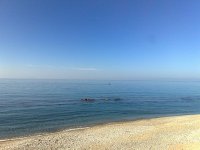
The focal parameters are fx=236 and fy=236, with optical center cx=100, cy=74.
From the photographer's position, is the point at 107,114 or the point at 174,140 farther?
the point at 107,114

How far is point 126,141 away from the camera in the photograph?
1078 inches

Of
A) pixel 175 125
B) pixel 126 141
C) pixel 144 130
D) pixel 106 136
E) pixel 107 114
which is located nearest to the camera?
pixel 126 141

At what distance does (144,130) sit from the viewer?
33.4m

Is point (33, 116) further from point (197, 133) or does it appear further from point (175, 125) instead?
point (197, 133)

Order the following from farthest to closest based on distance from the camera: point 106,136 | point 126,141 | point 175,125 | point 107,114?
point 107,114 < point 175,125 < point 106,136 < point 126,141

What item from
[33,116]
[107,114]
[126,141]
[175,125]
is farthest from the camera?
[107,114]

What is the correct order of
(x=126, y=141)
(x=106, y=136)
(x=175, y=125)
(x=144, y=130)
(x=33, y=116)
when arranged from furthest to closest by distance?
(x=33, y=116), (x=175, y=125), (x=144, y=130), (x=106, y=136), (x=126, y=141)

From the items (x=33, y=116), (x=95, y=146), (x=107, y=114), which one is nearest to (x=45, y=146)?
(x=95, y=146)

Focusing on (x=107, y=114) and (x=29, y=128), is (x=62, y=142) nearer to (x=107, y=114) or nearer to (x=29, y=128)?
(x=29, y=128)

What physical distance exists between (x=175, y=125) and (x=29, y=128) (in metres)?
22.7

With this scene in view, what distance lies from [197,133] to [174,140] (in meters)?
5.20

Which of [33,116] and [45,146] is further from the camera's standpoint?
[33,116]

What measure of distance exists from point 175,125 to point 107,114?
61.6 feet

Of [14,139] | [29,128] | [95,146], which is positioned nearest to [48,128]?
[29,128]
